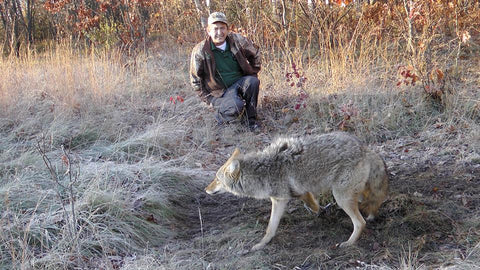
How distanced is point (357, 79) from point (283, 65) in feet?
6.09

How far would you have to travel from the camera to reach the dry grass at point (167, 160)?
3838 millimetres

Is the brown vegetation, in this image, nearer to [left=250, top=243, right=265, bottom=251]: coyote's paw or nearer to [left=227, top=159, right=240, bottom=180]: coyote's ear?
[left=250, top=243, right=265, bottom=251]: coyote's paw

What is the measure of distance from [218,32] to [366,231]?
437cm

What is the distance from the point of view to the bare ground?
3.69 metres

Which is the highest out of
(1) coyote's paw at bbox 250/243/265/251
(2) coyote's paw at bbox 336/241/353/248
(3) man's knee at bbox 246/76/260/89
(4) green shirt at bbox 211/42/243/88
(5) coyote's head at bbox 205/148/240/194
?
(4) green shirt at bbox 211/42/243/88

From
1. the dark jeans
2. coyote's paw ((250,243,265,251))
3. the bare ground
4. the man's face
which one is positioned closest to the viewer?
the bare ground

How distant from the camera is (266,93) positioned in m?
8.45

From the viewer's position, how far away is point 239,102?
728 cm

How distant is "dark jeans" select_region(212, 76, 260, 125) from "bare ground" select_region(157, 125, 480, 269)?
82.1 inches

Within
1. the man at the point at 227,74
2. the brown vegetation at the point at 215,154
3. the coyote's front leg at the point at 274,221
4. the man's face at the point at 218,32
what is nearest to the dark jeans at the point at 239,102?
the man at the point at 227,74

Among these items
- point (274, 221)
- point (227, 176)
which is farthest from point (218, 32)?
point (274, 221)

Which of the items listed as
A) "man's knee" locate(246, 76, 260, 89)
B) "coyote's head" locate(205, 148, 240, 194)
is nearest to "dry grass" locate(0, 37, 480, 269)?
"coyote's head" locate(205, 148, 240, 194)

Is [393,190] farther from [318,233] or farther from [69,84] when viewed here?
[69,84]

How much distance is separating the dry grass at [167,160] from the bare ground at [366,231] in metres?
0.02
